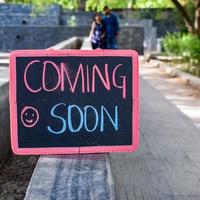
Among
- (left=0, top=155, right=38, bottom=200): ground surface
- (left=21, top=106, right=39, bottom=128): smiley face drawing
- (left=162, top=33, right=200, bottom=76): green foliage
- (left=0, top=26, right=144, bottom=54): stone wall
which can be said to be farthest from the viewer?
(left=0, top=26, right=144, bottom=54): stone wall

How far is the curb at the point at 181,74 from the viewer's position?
13.6m

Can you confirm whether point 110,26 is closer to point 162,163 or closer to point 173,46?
point 173,46

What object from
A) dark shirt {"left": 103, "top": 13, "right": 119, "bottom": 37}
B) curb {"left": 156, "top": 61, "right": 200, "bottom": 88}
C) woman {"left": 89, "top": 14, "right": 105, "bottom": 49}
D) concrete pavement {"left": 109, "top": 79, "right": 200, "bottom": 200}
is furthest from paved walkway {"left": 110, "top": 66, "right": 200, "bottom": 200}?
dark shirt {"left": 103, "top": 13, "right": 119, "bottom": 37}

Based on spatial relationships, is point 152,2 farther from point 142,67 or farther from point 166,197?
point 166,197

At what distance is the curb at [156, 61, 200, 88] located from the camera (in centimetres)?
1359

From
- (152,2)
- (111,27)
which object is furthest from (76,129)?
(152,2)

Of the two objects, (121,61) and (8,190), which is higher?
(121,61)

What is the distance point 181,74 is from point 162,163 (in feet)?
29.8

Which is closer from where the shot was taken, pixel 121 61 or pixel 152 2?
pixel 121 61

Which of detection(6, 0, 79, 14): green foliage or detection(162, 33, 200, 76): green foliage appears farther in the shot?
detection(6, 0, 79, 14): green foliage

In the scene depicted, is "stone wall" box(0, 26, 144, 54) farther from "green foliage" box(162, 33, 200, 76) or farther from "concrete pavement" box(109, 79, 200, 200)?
"concrete pavement" box(109, 79, 200, 200)

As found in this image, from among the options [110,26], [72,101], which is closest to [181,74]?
[110,26]

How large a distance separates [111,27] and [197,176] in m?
10.4

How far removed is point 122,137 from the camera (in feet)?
15.1
